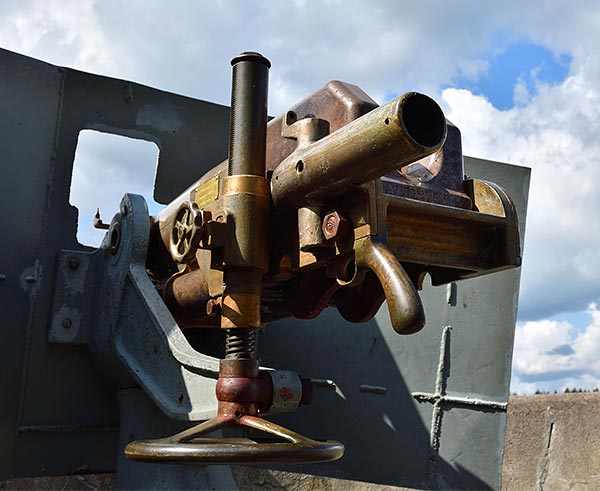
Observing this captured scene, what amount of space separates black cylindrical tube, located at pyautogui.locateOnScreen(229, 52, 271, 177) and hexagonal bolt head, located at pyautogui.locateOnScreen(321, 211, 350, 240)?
0.83 feet

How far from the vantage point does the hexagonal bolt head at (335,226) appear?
1.80 metres

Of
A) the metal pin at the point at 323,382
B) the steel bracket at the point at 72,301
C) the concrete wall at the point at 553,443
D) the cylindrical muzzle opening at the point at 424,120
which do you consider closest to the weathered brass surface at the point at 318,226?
the cylindrical muzzle opening at the point at 424,120

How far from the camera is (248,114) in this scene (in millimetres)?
2014

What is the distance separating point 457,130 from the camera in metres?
Answer: 2.27

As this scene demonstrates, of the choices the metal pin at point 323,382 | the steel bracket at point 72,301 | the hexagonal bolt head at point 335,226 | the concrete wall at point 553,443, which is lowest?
the concrete wall at point 553,443

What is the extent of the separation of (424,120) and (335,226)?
34 centimetres

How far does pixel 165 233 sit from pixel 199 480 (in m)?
0.82

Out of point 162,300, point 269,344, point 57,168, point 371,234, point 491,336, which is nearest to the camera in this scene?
point 371,234

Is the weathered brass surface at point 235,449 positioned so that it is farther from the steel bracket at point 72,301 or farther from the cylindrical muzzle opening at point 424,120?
the steel bracket at point 72,301

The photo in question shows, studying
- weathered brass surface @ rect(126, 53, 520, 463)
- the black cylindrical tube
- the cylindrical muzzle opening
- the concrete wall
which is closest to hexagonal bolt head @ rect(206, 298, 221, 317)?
weathered brass surface @ rect(126, 53, 520, 463)

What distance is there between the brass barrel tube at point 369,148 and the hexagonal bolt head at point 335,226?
53mm

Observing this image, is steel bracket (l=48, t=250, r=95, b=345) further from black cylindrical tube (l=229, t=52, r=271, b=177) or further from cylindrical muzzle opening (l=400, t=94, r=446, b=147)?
cylindrical muzzle opening (l=400, t=94, r=446, b=147)

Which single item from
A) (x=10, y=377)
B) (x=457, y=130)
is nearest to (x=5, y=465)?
(x=10, y=377)

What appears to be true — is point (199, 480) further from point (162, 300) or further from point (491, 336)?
point (491, 336)
